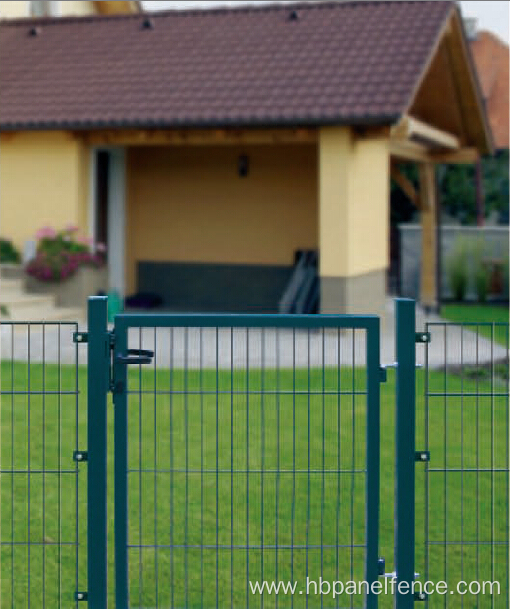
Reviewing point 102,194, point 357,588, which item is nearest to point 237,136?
point 102,194

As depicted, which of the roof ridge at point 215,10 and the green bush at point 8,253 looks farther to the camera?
the roof ridge at point 215,10

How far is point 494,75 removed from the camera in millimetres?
33594

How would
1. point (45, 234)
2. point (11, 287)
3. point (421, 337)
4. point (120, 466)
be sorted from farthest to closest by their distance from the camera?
point (45, 234), point (11, 287), point (421, 337), point (120, 466)

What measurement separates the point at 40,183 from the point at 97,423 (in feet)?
44.5

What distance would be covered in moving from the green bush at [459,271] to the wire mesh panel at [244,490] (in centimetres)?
1023

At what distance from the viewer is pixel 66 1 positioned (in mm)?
23047

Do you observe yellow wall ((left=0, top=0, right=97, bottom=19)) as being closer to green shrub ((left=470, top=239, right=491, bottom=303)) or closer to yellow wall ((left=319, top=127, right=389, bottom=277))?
yellow wall ((left=319, top=127, right=389, bottom=277))

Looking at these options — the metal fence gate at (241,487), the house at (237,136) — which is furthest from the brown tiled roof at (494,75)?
the metal fence gate at (241,487)

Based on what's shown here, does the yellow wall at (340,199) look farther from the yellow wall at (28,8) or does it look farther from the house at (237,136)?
the yellow wall at (28,8)

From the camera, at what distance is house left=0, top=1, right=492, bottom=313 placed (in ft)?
53.0

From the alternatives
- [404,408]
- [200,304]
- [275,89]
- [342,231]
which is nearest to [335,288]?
[342,231]

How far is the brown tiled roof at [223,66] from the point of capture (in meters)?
16.2

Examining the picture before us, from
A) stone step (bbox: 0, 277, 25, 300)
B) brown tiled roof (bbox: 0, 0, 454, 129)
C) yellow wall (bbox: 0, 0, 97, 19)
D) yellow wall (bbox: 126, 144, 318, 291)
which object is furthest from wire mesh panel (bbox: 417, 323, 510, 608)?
yellow wall (bbox: 0, 0, 97, 19)

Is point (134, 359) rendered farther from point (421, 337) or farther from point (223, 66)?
point (223, 66)
